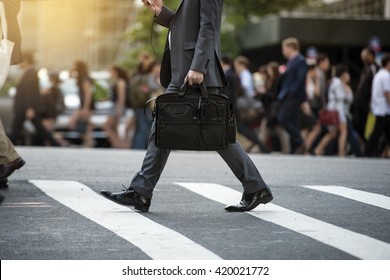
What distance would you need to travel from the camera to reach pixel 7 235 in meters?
7.70

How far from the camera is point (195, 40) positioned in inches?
344

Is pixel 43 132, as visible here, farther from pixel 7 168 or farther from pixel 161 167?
pixel 161 167

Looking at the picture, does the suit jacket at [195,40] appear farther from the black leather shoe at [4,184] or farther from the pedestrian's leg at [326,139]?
the pedestrian's leg at [326,139]

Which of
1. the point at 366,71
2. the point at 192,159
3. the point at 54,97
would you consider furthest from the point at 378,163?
the point at 54,97

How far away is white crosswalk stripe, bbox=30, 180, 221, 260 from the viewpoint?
692cm

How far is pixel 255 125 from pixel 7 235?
15.5 m

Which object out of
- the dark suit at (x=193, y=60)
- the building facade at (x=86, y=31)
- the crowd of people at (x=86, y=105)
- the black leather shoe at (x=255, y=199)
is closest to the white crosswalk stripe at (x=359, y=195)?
the black leather shoe at (x=255, y=199)

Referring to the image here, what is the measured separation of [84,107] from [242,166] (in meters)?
14.7

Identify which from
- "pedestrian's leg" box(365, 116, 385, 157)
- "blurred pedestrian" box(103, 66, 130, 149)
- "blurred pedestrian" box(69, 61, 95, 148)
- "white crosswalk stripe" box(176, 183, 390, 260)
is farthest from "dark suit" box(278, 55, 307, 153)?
"white crosswalk stripe" box(176, 183, 390, 260)

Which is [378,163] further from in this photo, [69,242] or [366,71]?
[69,242]

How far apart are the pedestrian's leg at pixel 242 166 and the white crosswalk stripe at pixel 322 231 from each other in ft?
0.71

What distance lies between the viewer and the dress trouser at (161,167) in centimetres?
886

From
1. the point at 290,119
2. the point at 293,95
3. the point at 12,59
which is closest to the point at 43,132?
the point at 290,119

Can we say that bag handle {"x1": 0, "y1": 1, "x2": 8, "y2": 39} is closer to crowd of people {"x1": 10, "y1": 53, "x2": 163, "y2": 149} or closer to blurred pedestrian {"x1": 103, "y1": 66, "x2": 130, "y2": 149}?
crowd of people {"x1": 10, "y1": 53, "x2": 163, "y2": 149}
